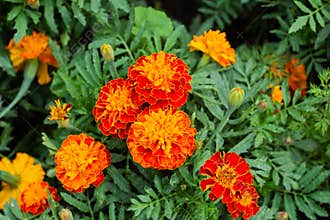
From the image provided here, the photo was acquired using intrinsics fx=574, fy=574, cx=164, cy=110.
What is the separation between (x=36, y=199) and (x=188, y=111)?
408 mm

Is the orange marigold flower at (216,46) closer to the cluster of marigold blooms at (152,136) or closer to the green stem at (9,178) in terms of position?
the cluster of marigold blooms at (152,136)

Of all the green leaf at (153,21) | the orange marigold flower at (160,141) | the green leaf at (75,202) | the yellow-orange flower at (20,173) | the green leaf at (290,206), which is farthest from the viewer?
the green leaf at (153,21)

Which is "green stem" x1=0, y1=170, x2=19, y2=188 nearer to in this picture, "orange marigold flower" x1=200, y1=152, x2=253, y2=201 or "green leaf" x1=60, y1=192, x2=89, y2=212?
"green leaf" x1=60, y1=192, x2=89, y2=212

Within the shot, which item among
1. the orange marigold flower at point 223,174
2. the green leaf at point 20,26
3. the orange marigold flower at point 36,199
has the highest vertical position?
the green leaf at point 20,26

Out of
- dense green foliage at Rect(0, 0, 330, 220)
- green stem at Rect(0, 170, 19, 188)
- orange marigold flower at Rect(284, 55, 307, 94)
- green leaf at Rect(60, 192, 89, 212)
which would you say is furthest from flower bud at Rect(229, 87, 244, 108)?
green stem at Rect(0, 170, 19, 188)

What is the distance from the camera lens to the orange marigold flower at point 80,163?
1185 mm

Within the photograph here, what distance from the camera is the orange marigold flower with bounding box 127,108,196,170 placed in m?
1.11

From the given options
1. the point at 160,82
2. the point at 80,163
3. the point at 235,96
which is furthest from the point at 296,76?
the point at 80,163

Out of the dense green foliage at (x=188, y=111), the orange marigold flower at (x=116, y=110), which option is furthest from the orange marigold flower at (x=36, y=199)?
the orange marigold flower at (x=116, y=110)

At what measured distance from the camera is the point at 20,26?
147 cm

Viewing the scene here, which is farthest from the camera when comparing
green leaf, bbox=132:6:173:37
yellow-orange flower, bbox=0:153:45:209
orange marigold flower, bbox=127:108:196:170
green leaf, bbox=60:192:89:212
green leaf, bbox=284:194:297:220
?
green leaf, bbox=132:6:173:37

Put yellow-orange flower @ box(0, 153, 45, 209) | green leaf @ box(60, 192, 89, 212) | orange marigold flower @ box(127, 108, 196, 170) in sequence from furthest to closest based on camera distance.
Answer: yellow-orange flower @ box(0, 153, 45, 209) < green leaf @ box(60, 192, 89, 212) < orange marigold flower @ box(127, 108, 196, 170)

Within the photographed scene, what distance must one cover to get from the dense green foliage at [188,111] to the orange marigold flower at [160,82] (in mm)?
83

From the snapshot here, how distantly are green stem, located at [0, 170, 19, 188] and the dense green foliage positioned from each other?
0.09 metres
